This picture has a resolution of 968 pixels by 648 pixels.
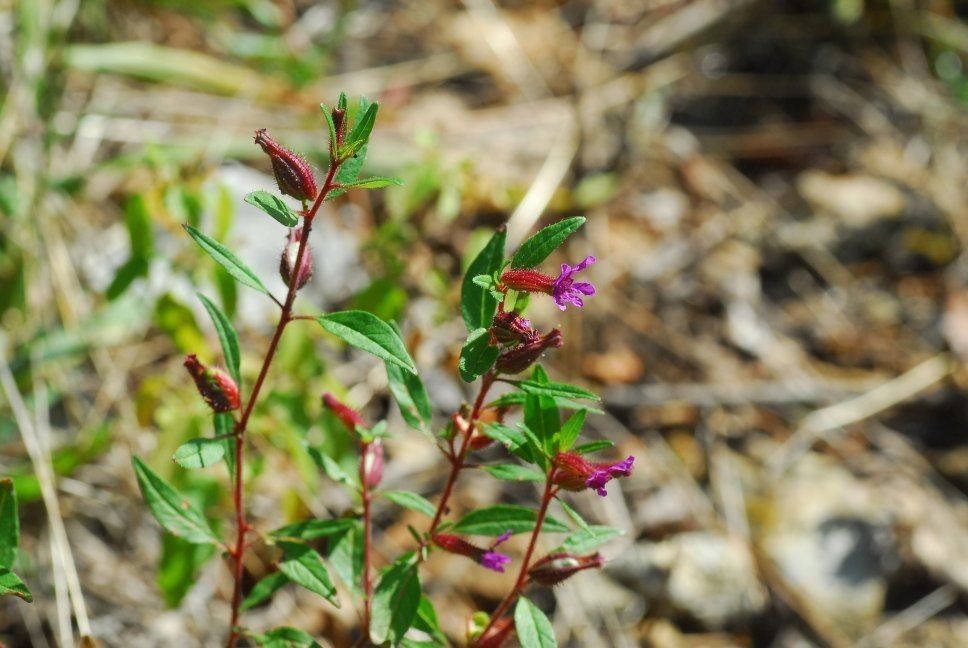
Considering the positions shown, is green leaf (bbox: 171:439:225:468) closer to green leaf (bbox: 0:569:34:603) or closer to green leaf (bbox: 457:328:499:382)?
green leaf (bbox: 0:569:34:603)

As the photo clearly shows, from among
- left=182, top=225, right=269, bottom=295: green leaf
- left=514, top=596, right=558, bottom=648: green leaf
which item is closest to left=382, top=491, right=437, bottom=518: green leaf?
left=514, top=596, right=558, bottom=648: green leaf

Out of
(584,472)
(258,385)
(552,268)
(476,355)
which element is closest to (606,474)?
(584,472)

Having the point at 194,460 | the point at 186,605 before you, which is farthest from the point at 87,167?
the point at 194,460

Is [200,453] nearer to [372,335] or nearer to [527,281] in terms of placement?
[372,335]

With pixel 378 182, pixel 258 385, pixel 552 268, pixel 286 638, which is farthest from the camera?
pixel 552 268

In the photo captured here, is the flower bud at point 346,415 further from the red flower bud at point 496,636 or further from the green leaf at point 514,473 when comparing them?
the red flower bud at point 496,636

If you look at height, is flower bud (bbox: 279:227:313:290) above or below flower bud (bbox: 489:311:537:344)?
above

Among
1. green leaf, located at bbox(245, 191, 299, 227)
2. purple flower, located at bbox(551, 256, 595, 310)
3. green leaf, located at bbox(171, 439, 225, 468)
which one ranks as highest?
green leaf, located at bbox(245, 191, 299, 227)

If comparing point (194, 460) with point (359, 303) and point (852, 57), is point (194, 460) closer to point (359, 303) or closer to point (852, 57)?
point (359, 303)
